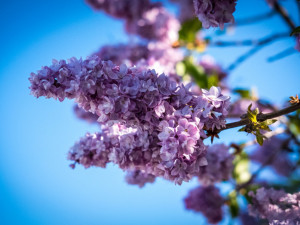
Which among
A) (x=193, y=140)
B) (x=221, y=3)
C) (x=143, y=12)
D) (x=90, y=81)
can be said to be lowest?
(x=193, y=140)

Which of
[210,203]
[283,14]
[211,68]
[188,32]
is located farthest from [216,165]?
[211,68]

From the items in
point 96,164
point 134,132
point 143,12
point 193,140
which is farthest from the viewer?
point 143,12

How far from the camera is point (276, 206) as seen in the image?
1.14m

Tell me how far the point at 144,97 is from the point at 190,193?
1.37m

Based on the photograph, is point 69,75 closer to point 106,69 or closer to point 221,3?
point 106,69

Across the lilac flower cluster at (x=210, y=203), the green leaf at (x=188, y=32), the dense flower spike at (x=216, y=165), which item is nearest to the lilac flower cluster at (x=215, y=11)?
the dense flower spike at (x=216, y=165)

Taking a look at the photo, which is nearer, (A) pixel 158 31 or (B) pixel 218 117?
(B) pixel 218 117

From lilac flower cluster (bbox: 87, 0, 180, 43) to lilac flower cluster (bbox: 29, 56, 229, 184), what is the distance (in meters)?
1.97

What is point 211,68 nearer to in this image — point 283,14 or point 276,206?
point 283,14

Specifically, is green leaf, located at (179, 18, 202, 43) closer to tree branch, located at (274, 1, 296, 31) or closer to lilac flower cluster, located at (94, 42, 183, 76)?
lilac flower cluster, located at (94, 42, 183, 76)

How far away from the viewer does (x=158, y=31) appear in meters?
2.70

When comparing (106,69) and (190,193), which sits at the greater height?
(190,193)

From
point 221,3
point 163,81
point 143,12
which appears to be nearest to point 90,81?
point 163,81

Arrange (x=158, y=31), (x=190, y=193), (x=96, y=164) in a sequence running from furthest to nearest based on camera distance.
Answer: (x=158, y=31) < (x=190, y=193) < (x=96, y=164)
